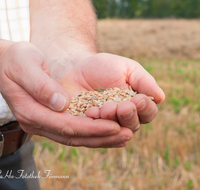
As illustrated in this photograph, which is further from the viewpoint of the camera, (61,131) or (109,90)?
(109,90)

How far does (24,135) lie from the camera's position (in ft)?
4.99

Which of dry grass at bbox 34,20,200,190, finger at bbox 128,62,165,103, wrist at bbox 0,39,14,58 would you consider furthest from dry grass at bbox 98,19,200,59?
wrist at bbox 0,39,14,58

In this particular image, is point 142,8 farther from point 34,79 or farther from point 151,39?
point 34,79

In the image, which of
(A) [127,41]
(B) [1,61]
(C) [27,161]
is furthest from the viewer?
(A) [127,41]

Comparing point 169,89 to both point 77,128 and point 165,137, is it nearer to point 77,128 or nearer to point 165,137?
point 165,137

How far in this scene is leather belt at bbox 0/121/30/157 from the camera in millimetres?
1421

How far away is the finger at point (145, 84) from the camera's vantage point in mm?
1251

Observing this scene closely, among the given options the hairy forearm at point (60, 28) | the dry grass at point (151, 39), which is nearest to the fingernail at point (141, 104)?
the hairy forearm at point (60, 28)

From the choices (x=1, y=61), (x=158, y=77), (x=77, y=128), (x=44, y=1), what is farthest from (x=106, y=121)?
(x=158, y=77)

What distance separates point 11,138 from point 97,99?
64cm

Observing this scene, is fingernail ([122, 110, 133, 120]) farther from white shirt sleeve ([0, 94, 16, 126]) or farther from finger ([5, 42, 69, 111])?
white shirt sleeve ([0, 94, 16, 126])

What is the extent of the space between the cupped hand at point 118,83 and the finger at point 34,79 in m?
0.21

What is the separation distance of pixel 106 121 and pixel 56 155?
2095mm

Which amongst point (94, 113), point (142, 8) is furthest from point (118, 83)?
point (142, 8)
